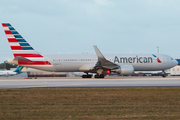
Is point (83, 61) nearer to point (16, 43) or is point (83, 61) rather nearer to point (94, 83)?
point (16, 43)

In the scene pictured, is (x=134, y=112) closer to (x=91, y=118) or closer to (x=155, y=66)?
(x=91, y=118)

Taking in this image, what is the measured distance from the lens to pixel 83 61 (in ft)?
136

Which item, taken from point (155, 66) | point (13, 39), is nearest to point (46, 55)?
point (13, 39)

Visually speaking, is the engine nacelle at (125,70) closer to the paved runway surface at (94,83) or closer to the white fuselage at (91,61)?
the white fuselage at (91,61)

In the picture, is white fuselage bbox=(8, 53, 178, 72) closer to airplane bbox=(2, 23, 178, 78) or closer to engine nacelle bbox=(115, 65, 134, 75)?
airplane bbox=(2, 23, 178, 78)

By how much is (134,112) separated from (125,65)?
30119 millimetres

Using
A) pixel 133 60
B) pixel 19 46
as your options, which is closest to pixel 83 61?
pixel 133 60

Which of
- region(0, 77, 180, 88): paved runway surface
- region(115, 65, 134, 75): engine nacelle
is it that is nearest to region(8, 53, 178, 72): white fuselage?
region(115, 65, 134, 75): engine nacelle

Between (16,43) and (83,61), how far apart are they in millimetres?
10859

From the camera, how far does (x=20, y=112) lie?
9.96 meters

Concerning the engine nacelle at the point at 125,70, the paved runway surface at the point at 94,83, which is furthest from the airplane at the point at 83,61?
the paved runway surface at the point at 94,83

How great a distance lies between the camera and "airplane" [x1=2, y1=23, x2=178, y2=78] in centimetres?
3953

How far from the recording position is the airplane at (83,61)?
39.5 m

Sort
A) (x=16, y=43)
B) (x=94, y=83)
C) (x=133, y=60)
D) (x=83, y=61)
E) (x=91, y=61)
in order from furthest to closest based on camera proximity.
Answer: (x=133, y=60) < (x=91, y=61) < (x=83, y=61) < (x=16, y=43) < (x=94, y=83)
